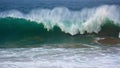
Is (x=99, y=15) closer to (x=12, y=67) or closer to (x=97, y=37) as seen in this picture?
(x=97, y=37)

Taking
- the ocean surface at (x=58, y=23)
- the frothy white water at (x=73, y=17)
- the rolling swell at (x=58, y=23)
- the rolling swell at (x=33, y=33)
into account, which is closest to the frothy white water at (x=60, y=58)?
the ocean surface at (x=58, y=23)

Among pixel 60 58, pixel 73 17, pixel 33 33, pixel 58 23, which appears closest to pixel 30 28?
pixel 33 33

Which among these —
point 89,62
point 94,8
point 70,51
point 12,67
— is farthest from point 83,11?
point 12,67

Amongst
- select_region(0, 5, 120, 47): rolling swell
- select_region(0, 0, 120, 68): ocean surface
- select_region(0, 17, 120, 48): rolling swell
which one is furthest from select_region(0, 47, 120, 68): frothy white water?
select_region(0, 5, 120, 47): rolling swell

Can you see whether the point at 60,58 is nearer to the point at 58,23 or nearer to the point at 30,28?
the point at 58,23

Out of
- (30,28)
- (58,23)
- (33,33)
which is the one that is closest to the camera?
(33,33)

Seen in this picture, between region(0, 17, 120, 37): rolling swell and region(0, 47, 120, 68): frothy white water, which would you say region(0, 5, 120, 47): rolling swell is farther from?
region(0, 47, 120, 68): frothy white water

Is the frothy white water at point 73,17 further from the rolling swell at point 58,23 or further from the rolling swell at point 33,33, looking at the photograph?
the rolling swell at point 33,33
